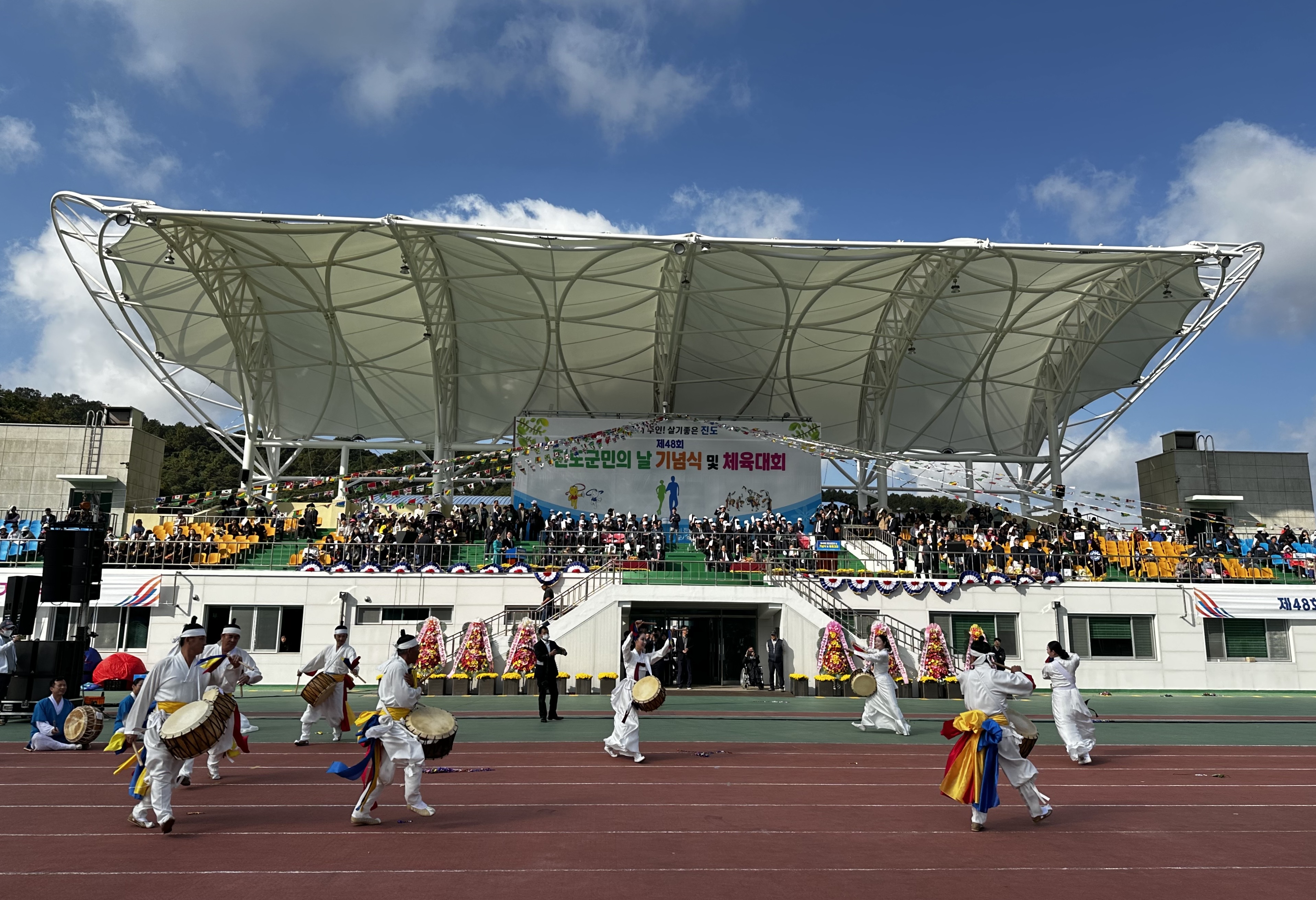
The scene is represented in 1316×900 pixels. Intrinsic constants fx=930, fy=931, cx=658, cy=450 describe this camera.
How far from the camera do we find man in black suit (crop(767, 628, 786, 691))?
24.1 meters

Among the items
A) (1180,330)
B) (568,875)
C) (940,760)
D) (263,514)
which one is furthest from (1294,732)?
(263,514)

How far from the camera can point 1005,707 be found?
27.5 ft

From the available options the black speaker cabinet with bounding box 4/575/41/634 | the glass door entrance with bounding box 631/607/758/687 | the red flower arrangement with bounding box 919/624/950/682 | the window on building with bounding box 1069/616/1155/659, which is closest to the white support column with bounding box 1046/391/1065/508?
the window on building with bounding box 1069/616/1155/659

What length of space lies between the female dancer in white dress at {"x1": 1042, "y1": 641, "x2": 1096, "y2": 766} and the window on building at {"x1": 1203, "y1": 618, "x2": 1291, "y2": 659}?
17.3 m

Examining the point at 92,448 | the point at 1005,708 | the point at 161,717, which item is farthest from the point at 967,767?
the point at 92,448

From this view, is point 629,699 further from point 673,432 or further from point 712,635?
point 673,432

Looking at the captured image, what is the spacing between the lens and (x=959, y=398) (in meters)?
40.4

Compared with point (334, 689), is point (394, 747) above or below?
below

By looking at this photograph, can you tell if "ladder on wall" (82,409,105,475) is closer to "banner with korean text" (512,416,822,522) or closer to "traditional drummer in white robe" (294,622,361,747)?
"banner with korean text" (512,416,822,522)

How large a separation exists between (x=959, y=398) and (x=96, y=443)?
3526 cm

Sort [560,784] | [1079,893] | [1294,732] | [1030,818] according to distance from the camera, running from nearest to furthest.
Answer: [1079,893], [1030,818], [560,784], [1294,732]

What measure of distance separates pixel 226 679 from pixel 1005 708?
8148mm

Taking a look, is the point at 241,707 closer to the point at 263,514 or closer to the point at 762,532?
the point at 263,514

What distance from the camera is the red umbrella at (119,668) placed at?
19.3m
